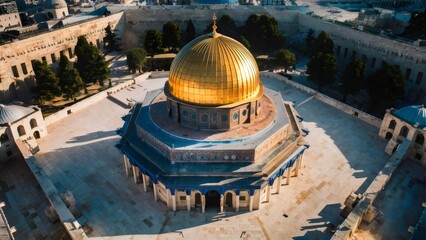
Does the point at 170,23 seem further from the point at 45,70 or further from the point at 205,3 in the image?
the point at 45,70

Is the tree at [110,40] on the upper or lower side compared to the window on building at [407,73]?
upper

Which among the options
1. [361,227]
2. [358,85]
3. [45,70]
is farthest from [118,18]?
[361,227]

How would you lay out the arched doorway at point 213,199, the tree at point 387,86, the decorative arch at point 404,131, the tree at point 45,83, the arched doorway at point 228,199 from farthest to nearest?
the tree at point 45,83 < the tree at point 387,86 < the decorative arch at point 404,131 < the arched doorway at point 213,199 < the arched doorway at point 228,199

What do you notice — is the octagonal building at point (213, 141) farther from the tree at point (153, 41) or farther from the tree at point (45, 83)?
the tree at point (153, 41)

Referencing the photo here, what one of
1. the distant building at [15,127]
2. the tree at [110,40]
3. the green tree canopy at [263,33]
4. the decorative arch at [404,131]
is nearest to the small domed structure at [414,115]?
the decorative arch at [404,131]

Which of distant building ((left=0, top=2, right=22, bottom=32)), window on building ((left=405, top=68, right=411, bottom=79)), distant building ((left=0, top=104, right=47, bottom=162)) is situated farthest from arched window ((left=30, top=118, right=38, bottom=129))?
window on building ((left=405, top=68, right=411, bottom=79))

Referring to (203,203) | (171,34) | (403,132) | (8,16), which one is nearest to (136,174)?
(203,203)
